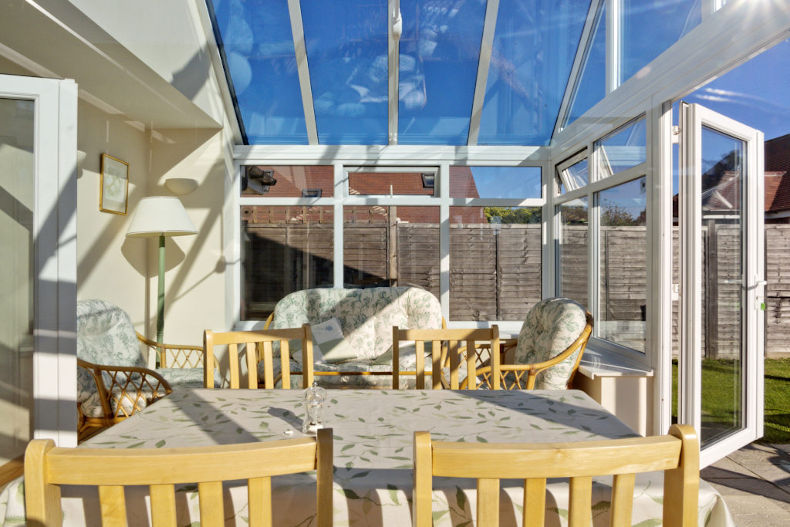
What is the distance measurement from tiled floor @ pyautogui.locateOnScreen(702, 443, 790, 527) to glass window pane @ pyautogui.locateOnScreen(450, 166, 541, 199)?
102 inches

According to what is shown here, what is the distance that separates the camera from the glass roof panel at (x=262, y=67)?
3.99 meters

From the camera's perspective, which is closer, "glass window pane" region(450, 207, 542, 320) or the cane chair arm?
the cane chair arm

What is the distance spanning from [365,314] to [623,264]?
1981 millimetres

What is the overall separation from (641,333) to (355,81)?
9.46ft

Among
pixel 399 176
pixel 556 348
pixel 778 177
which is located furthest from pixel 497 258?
pixel 778 177

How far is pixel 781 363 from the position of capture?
585 cm

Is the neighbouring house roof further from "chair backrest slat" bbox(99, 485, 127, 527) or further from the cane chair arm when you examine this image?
"chair backrest slat" bbox(99, 485, 127, 527)

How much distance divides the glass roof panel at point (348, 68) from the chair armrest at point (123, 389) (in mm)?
2667

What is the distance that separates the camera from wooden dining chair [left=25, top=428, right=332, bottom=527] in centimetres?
76

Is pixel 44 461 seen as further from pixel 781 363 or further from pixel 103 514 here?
pixel 781 363

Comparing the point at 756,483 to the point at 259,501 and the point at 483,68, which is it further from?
the point at 483,68

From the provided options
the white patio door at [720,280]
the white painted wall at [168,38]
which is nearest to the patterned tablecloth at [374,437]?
the white patio door at [720,280]

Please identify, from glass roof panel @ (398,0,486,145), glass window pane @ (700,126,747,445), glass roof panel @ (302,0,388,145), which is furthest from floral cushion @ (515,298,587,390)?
glass roof panel @ (302,0,388,145)

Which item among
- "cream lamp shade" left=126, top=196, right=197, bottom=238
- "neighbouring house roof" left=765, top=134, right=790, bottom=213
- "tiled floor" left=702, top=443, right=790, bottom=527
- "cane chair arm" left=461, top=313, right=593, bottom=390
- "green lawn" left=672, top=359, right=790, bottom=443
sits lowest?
"tiled floor" left=702, top=443, right=790, bottom=527
